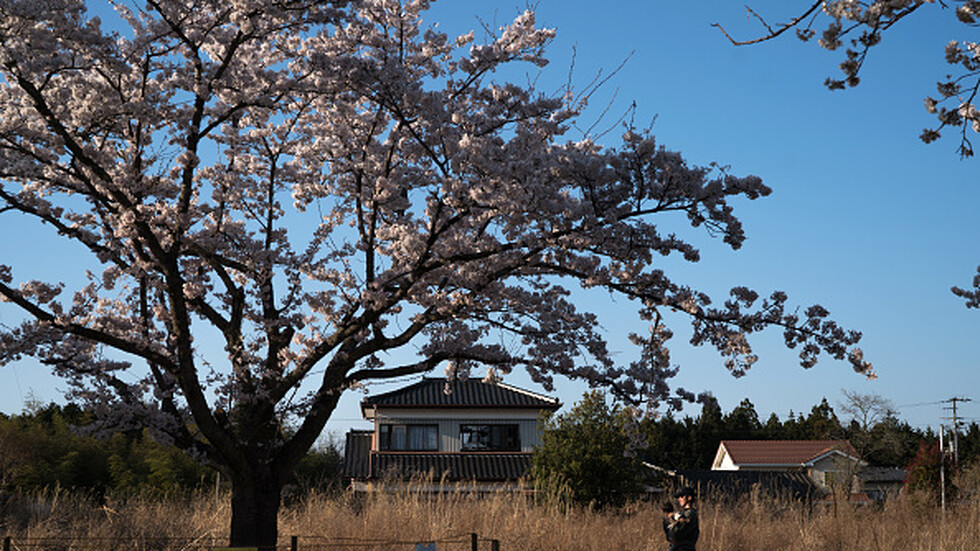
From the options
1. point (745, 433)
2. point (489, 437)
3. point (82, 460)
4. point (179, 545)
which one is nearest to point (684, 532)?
point (179, 545)

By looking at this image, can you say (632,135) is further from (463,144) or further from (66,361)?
(66,361)

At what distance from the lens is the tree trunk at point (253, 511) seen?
965 cm

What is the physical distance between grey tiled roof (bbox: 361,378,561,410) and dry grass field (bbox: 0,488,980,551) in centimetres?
1654

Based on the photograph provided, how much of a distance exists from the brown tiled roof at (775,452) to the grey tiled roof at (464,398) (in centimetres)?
2096

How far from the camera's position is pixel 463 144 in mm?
7238

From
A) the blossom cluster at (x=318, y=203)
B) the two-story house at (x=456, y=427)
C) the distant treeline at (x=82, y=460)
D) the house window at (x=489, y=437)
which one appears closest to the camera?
the blossom cluster at (x=318, y=203)

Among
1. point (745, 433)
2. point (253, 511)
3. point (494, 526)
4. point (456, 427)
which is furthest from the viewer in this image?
point (745, 433)

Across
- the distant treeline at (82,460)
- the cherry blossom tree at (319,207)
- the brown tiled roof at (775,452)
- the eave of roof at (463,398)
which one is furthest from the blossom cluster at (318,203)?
the brown tiled roof at (775,452)

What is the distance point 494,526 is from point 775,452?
134ft

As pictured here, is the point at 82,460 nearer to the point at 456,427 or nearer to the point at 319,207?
the point at 456,427

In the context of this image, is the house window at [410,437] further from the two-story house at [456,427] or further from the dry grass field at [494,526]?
the dry grass field at [494,526]

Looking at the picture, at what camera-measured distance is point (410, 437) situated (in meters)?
30.9

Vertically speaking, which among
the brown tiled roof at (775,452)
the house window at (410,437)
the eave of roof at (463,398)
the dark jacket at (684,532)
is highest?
the eave of roof at (463,398)

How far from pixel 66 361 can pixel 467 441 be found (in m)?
22.5
